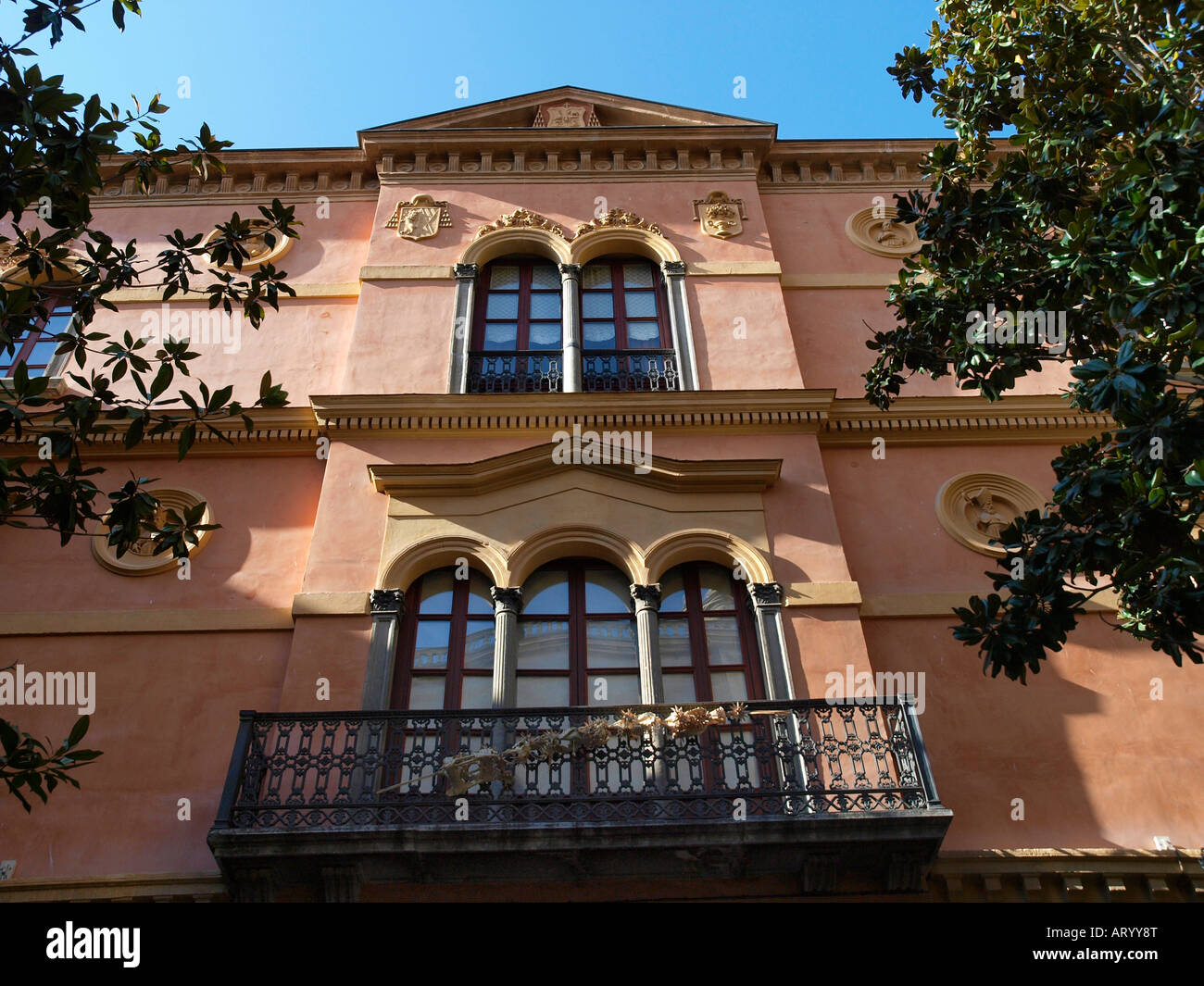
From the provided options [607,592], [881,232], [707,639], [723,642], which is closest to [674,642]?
[707,639]

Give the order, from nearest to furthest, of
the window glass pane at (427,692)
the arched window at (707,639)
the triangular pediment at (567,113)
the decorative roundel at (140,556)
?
the window glass pane at (427,692), the arched window at (707,639), the decorative roundel at (140,556), the triangular pediment at (567,113)

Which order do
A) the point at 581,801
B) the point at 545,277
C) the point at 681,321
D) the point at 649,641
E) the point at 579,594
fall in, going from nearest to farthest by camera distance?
the point at 581,801 < the point at 649,641 < the point at 579,594 < the point at 681,321 < the point at 545,277

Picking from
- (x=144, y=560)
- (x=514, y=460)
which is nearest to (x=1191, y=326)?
(x=514, y=460)

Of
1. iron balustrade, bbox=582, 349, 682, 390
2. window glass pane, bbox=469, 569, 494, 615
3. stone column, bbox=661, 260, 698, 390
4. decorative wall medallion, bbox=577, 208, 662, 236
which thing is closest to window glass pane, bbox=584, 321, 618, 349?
iron balustrade, bbox=582, 349, 682, 390

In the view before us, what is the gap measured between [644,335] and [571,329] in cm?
93

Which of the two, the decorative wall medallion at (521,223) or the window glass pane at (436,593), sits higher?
the decorative wall medallion at (521,223)

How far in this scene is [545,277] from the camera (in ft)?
44.8

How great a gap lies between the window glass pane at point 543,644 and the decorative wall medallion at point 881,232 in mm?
7371

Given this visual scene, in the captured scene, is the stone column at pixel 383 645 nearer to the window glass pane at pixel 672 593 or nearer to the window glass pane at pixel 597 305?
the window glass pane at pixel 672 593

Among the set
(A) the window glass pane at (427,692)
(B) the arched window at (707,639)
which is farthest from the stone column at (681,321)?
(A) the window glass pane at (427,692)

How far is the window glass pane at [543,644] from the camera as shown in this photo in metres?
9.75

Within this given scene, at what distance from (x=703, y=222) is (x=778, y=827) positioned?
868 centimetres

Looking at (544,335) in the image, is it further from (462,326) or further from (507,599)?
(507,599)
